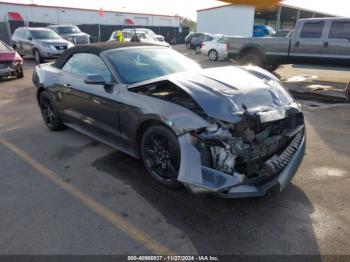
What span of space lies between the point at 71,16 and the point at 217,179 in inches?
1487

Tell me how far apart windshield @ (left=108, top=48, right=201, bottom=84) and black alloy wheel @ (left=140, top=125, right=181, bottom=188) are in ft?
2.78

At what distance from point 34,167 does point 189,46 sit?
25.5 m

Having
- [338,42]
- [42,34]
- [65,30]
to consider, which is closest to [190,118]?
[338,42]

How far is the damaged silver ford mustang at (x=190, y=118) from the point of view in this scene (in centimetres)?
291

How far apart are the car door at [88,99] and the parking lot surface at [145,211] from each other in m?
0.48

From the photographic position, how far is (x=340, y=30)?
32.2ft

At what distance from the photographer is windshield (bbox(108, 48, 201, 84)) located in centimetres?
407

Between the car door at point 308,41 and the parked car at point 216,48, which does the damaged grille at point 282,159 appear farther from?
the parked car at point 216,48

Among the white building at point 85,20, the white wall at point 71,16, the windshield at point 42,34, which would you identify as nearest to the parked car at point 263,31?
the white building at point 85,20

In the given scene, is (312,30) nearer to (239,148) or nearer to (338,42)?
(338,42)

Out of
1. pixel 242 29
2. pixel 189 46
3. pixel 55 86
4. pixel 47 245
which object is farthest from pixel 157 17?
pixel 47 245

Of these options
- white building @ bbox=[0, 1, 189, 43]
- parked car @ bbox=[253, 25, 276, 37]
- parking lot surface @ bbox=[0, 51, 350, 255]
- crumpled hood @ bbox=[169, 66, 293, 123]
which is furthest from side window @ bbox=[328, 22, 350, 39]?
white building @ bbox=[0, 1, 189, 43]

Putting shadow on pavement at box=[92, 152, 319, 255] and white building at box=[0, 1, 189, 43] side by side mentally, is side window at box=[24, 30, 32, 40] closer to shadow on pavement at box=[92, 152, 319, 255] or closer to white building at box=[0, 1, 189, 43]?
white building at box=[0, 1, 189, 43]

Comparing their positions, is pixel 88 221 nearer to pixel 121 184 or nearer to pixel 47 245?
pixel 47 245
